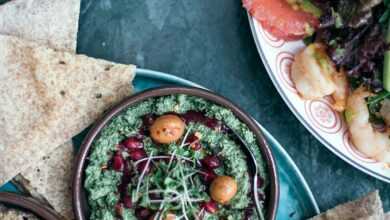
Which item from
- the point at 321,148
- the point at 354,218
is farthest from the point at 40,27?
the point at 354,218

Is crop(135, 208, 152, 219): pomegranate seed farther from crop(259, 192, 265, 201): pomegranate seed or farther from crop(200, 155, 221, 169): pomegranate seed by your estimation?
crop(259, 192, 265, 201): pomegranate seed

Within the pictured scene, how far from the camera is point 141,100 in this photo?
2.63m

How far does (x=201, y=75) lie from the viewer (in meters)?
2.89

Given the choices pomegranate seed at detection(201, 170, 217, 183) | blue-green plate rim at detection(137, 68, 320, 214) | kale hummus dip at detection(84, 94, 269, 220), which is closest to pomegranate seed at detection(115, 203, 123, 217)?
kale hummus dip at detection(84, 94, 269, 220)

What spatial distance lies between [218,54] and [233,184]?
57 centimetres

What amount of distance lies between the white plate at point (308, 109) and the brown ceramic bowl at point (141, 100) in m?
0.22

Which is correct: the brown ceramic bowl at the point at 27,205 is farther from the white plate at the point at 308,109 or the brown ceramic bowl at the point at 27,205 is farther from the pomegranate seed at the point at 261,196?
the white plate at the point at 308,109

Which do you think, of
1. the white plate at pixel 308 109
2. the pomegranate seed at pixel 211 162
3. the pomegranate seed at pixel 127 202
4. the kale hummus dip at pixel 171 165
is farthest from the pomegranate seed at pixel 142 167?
the white plate at pixel 308 109

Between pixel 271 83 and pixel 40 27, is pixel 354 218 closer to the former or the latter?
pixel 271 83

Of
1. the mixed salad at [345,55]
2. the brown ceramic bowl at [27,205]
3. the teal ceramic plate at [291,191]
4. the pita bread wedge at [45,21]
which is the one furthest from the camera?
the teal ceramic plate at [291,191]

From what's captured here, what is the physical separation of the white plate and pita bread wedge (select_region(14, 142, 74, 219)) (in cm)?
83

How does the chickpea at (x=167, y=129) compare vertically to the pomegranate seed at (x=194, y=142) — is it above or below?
above

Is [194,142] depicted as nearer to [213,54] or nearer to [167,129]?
[167,129]

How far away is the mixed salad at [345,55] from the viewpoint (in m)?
2.76
